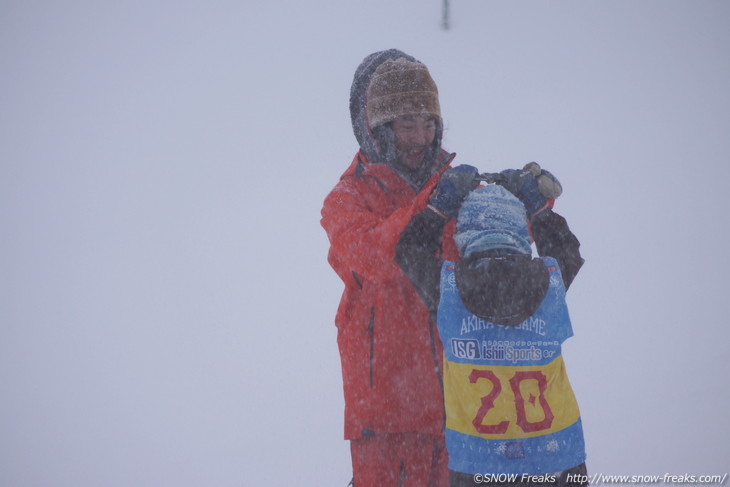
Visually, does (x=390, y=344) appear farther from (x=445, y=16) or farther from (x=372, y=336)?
(x=445, y=16)

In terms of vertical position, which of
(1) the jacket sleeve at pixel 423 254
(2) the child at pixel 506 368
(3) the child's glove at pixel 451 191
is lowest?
(2) the child at pixel 506 368

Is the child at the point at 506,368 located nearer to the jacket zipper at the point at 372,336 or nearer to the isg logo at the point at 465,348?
the isg logo at the point at 465,348

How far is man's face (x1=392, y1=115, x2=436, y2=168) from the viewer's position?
72.7 inches

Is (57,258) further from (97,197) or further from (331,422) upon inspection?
(331,422)

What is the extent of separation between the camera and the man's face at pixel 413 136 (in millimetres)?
1848

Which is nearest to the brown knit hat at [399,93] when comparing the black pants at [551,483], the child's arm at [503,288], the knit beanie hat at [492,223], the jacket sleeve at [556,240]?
the knit beanie hat at [492,223]

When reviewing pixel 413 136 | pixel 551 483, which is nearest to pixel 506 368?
pixel 551 483

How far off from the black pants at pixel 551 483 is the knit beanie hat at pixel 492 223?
0.57 meters

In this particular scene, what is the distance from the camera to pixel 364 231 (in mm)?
1614

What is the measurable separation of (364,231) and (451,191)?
0.27 meters

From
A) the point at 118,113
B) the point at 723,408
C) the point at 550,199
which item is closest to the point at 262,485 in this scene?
the point at 550,199

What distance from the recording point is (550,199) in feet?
5.80

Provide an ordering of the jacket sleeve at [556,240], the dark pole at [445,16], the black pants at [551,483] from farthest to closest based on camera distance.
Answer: the dark pole at [445,16] → the jacket sleeve at [556,240] → the black pants at [551,483]

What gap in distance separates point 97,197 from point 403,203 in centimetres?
958
